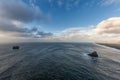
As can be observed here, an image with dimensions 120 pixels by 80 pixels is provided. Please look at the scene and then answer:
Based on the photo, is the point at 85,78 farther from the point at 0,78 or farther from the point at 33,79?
the point at 0,78

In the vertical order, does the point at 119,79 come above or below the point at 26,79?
below

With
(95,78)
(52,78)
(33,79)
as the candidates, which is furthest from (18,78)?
(95,78)

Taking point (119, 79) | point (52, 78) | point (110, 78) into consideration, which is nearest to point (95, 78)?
point (110, 78)

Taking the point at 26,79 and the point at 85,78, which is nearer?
the point at 26,79

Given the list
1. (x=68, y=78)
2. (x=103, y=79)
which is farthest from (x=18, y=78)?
(x=103, y=79)

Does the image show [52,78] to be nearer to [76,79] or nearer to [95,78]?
[76,79]

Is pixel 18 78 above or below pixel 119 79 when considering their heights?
above

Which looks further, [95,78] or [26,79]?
[95,78]

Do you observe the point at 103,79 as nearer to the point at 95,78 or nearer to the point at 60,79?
the point at 95,78
